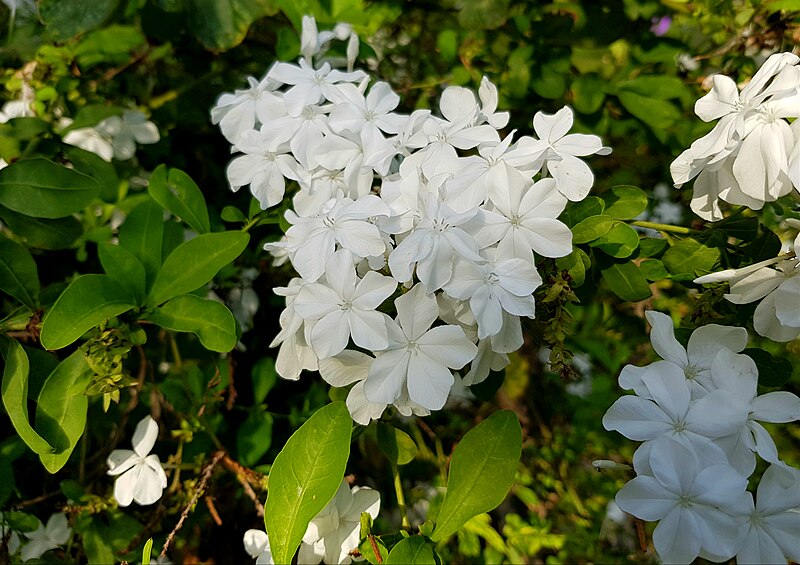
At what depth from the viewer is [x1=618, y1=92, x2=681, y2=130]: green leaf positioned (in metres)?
1.07

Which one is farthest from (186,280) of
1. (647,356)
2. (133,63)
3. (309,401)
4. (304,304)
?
(647,356)

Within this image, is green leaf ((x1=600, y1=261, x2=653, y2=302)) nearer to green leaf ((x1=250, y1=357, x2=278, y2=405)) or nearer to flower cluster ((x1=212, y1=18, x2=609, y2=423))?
flower cluster ((x1=212, y1=18, x2=609, y2=423))

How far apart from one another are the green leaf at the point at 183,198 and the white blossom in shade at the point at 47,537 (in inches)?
19.1

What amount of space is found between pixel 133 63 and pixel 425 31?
628 millimetres

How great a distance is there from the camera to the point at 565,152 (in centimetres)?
70

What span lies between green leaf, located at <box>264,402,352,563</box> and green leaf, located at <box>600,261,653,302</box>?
1.10 feet

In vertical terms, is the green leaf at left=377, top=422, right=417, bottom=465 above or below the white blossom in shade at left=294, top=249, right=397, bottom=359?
below

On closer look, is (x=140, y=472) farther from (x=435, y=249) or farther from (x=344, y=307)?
(x=435, y=249)

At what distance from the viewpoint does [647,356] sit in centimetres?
139

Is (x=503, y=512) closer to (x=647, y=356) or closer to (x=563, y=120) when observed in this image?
(x=647, y=356)

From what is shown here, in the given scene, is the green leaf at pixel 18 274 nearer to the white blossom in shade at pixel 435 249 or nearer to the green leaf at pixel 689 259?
the white blossom in shade at pixel 435 249

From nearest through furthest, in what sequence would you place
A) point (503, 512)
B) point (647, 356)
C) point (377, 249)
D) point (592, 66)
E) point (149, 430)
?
point (377, 249) → point (149, 430) → point (592, 66) → point (647, 356) → point (503, 512)

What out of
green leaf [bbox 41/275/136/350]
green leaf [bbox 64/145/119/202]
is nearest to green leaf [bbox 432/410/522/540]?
green leaf [bbox 41/275/136/350]

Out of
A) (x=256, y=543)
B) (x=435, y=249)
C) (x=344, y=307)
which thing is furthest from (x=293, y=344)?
(x=256, y=543)
